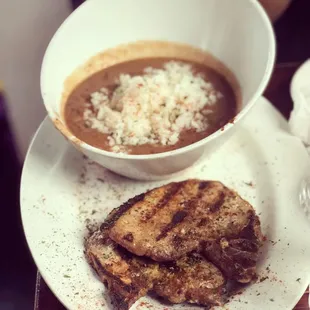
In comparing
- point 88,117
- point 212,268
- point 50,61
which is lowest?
point 212,268

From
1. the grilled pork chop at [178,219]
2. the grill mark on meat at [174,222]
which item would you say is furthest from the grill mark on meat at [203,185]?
the grill mark on meat at [174,222]

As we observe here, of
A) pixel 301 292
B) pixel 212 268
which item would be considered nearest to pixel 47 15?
pixel 212 268

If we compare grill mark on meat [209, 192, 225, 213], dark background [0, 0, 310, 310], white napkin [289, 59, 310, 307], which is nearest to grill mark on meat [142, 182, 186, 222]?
grill mark on meat [209, 192, 225, 213]

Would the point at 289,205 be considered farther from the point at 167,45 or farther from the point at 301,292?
the point at 167,45

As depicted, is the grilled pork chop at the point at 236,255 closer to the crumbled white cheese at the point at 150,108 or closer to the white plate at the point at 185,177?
the white plate at the point at 185,177

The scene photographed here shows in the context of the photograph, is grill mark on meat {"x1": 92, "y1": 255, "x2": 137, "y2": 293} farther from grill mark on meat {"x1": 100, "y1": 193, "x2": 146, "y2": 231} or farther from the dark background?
the dark background

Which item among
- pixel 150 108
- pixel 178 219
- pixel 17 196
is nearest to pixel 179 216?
pixel 178 219
